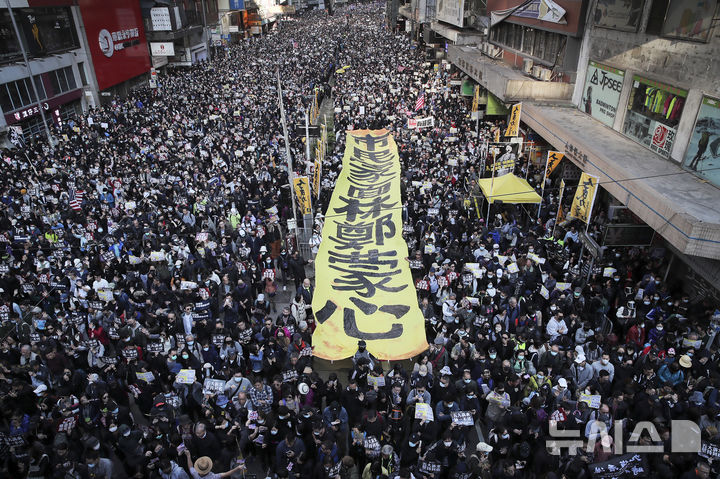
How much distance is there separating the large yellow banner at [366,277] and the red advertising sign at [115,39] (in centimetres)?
2356

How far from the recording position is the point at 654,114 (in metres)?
13.3

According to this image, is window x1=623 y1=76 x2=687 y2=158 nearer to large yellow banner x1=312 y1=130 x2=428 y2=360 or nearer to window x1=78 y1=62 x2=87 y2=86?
large yellow banner x1=312 y1=130 x2=428 y2=360

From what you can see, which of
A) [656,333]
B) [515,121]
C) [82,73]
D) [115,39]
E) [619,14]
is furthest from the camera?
[115,39]

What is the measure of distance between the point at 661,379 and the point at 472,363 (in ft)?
10.8

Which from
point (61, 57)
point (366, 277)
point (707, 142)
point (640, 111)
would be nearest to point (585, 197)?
point (707, 142)

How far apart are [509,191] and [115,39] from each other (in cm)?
3271

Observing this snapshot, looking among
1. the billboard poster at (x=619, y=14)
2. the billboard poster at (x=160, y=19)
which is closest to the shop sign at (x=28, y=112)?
the billboard poster at (x=160, y=19)

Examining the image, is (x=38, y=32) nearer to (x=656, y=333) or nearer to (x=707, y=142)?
(x=707, y=142)

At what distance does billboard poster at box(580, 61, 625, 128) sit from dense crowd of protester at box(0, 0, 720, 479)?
2907 millimetres

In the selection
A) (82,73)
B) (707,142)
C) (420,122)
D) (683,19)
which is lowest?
(420,122)

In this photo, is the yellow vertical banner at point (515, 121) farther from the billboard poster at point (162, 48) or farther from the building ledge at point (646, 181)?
the billboard poster at point (162, 48)

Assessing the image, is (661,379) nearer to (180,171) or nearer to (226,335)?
(226,335)

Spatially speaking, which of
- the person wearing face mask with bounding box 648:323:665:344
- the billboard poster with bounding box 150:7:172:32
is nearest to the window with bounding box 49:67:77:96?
the billboard poster with bounding box 150:7:172:32

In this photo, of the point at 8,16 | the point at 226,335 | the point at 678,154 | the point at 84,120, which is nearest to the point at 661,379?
the point at 678,154
